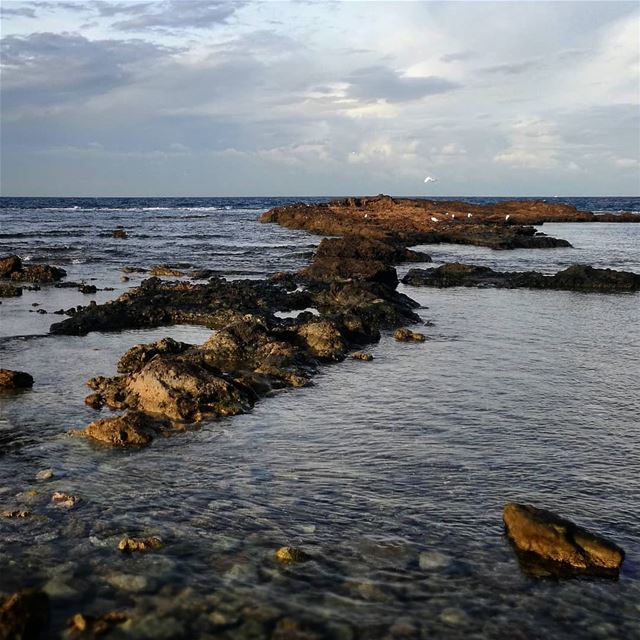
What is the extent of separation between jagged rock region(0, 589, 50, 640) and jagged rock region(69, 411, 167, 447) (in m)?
4.27

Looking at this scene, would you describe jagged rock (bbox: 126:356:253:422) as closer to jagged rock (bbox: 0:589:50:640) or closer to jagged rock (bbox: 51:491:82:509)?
jagged rock (bbox: 51:491:82:509)

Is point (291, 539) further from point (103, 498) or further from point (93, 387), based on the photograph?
point (93, 387)

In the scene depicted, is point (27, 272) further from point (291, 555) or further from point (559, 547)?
point (559, 547)

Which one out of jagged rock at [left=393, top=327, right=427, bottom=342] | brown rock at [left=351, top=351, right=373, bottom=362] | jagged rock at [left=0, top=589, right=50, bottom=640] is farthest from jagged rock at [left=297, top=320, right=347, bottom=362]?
jagged rock at [left=0, top=589, right=50, bottom=640]

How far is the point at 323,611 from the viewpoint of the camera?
6.42 meters

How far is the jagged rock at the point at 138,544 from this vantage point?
7469 mm

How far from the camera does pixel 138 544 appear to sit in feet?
24.6

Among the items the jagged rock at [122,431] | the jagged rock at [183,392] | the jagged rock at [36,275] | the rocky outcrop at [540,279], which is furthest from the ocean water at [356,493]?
the jagged rock at [36,275]

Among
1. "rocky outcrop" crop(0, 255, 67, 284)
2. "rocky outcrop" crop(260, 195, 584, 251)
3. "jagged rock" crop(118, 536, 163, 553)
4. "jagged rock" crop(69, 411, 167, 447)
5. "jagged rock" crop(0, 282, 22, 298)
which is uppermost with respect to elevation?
"rocky outcrop" crop(260, 195, 584, 251)

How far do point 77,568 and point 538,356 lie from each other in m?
12.0

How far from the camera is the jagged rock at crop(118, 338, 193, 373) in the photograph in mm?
14984

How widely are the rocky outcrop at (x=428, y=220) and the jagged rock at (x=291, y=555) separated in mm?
35156

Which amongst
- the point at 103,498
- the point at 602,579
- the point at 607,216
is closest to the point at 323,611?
the point at 602,579

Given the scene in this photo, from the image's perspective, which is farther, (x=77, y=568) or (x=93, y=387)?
(x=93, y=387)
